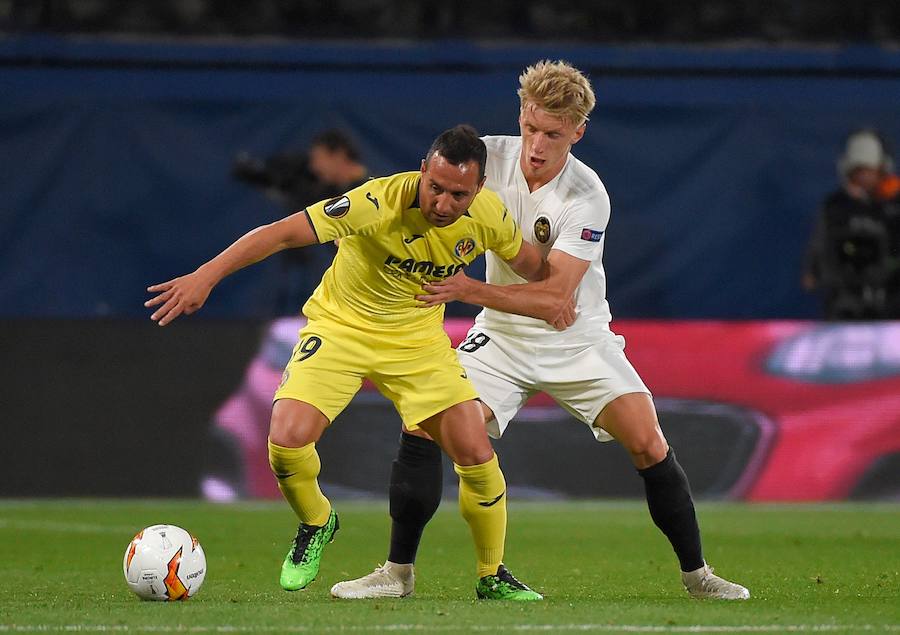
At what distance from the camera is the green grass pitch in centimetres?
546

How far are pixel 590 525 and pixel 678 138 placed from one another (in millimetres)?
4547

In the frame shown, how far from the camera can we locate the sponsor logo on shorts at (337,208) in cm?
603

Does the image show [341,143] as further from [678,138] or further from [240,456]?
[678,138]

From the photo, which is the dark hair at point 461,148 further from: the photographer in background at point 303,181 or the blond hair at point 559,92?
the photographer in background at point 303,181

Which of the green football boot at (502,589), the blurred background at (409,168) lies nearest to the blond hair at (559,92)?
the green football boot at (502,589)

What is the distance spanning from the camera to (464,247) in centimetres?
629

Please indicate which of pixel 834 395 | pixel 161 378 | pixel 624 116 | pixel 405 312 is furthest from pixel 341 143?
pixel 405 312

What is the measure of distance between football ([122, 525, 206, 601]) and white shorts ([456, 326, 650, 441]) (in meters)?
1.33

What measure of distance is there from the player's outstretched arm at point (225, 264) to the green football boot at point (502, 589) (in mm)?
1495

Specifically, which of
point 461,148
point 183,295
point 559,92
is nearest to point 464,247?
point 461,148

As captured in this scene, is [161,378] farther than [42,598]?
Yes

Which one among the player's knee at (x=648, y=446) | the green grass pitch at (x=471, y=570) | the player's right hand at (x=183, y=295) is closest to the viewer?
the green grass pitch at (x=471, y=570)

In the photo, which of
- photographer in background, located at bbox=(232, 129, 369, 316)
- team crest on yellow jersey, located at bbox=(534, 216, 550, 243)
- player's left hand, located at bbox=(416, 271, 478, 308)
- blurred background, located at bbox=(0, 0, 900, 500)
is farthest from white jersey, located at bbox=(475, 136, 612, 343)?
photographer in background, located at bbox=(232, 129, 369, 316)

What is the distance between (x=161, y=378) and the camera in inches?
429
